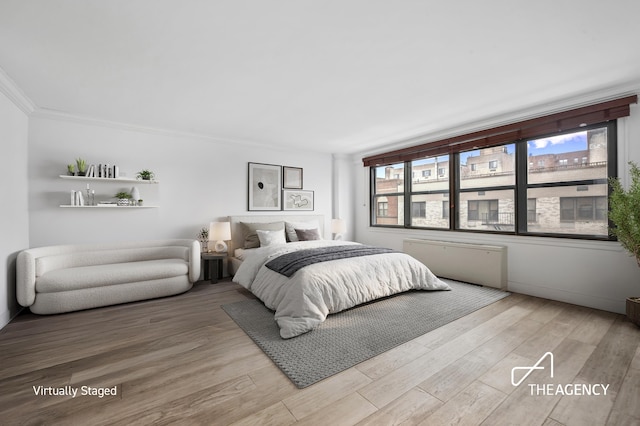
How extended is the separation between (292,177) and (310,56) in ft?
10.8

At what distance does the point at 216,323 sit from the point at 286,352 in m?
0.96

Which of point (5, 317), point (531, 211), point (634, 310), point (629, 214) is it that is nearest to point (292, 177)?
point (531, 211)

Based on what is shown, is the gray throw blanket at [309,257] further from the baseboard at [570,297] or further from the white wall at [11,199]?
the white wall at [11,199]

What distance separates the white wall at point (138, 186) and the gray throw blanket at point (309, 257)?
202cm

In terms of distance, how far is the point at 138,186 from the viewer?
410cm

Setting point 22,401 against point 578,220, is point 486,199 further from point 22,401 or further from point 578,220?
point 22,401

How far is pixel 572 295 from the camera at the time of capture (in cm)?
329

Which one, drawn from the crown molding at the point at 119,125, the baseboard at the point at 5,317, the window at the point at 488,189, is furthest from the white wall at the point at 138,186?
the window at the point at 488,189

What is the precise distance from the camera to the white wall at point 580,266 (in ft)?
9.70

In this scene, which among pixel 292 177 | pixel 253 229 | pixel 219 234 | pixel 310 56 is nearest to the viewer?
pixel 310 56

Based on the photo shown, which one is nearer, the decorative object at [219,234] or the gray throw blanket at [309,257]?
the gray throw blanket at [309,257]

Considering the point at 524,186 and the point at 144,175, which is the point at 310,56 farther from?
the point at 524,186

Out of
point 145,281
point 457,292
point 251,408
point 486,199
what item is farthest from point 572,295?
point 145,281

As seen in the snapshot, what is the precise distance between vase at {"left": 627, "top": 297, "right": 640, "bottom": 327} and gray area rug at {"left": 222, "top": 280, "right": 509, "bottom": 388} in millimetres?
1095
